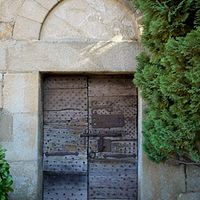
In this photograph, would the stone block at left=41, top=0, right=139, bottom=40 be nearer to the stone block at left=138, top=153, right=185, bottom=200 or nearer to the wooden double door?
the wooden double door

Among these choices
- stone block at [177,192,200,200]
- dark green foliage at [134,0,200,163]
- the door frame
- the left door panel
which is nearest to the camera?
dark green foliage at [134,0,200,163]

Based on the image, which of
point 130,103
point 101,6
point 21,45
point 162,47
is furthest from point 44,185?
Answer: point 101,6

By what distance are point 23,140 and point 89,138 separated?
867 mm

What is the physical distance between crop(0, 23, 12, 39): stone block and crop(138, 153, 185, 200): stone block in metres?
2.37

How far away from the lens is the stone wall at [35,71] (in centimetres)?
267

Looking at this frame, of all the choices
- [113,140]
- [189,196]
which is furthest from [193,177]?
[113,140]

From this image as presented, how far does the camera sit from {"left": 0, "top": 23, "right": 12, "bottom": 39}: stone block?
2.70m

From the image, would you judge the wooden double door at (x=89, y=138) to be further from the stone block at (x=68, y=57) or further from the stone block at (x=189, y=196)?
the stone block at (x=189, y=196)

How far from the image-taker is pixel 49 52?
2.69m

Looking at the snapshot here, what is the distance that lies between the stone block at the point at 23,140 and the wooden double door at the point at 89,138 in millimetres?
264

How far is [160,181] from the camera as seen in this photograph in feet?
8.86

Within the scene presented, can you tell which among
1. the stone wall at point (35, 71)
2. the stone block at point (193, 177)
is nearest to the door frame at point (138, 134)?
the stone wall at point (35, 71)

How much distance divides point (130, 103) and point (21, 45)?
164cm

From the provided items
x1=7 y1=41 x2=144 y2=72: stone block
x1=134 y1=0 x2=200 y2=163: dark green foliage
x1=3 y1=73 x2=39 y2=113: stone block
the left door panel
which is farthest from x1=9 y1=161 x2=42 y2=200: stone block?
x1=134 y1=0 x2=200 y2=163: dark green foliage
